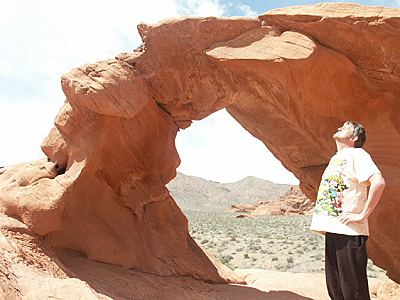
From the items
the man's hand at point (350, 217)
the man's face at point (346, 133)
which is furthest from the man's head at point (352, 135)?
the man's hand at point (350, 217)

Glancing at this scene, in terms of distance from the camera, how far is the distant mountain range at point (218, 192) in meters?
88.2

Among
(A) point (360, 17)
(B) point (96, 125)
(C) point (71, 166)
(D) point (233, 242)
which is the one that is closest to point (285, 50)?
(A) point (360, 17)

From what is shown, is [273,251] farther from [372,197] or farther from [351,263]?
[372,197]

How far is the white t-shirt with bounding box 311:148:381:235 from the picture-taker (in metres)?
4.00

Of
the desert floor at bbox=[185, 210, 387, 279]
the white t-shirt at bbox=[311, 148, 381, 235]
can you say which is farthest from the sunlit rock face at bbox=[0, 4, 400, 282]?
the desert floor at bbox=[185, 210, 387, 279]

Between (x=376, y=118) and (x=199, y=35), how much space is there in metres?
3.19

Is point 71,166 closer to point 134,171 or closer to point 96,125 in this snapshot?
point 96,125

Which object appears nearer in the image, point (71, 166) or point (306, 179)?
point (71, 166)

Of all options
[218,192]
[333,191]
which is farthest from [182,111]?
[218,192]

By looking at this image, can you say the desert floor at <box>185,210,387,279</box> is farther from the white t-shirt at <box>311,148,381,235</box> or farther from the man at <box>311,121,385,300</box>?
the white t-shirt at <box>311,148,381,235</box>

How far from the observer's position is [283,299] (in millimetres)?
7633

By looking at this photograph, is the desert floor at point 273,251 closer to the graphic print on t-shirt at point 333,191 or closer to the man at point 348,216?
the man at point 348,216

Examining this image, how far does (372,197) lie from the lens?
12.7 ft

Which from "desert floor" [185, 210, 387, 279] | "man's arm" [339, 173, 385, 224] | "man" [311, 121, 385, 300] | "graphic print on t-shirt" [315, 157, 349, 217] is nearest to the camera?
"man's arm" [339, 173, 385, 224]
